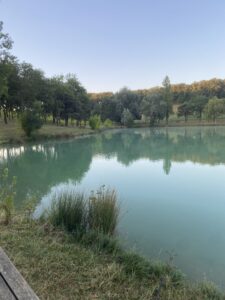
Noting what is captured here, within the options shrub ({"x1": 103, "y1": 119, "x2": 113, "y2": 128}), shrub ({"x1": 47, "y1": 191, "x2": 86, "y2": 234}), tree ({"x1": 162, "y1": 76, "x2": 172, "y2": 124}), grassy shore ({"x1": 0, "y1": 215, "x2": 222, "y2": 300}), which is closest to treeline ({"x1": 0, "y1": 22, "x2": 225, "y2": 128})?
tree ({"x1": 162, "y1": 76, "x2": 172, "y2": 124})

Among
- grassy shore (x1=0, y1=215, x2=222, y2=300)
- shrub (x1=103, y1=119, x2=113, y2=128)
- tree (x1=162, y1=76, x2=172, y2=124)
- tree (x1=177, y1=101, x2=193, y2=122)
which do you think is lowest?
grassy shore (x1=0, y1=215, x2=222, y2=300)

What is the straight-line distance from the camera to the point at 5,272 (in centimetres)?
163

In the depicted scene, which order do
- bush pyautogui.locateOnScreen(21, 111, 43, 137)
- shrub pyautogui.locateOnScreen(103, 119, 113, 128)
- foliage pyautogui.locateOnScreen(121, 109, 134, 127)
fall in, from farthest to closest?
foliage pyautogui.locateOnScreen(121, 109, 134, 127), shrub pyautogui.locateOnScreen(103, 119, 113, 128), bush pyautogui.locateOnScreen(21, 111, 43, 137)

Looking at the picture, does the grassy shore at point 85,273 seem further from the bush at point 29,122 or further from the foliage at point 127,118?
the foliage at point 127,118

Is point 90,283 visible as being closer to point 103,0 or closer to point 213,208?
point 213,208

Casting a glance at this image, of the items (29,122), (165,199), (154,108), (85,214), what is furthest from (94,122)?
(85,214)

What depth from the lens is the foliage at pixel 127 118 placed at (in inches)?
2024

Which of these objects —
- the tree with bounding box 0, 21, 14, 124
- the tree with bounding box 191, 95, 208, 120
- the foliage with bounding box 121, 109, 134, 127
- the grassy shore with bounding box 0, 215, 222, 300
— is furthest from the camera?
the tree with bounding box 191, 95, 208, 120

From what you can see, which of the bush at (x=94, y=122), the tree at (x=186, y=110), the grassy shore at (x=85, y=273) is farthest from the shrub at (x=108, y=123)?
the grassy shore at (x=85, y=273)

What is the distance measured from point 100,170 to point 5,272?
10565 millimetres

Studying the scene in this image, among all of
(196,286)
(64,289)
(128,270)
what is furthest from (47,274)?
(196,286)

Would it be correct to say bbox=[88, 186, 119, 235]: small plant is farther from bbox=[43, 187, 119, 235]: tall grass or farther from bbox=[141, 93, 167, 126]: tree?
bbox=[141, 93, 167, 126]: tree

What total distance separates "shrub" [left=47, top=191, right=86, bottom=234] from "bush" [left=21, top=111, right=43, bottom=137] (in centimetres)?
2209

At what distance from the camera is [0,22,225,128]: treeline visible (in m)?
29.1
